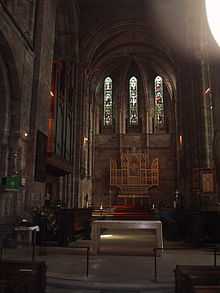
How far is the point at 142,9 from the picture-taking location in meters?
19.1

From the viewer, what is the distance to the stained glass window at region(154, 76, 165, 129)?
25859 mm

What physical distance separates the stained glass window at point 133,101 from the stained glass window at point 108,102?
1830 millimetres

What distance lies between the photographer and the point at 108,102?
87.8 ft

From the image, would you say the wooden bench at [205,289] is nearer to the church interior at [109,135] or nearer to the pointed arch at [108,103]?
the church interior at [109,135]

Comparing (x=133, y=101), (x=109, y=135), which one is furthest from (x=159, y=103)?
(x=109, y=135)

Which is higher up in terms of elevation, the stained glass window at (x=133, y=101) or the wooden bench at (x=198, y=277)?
the stained glass window at (x=133, y=101)

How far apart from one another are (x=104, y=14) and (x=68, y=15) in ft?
9.90

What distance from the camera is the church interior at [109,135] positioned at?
7.62m

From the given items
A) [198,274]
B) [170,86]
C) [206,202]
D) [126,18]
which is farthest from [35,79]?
[170,86]

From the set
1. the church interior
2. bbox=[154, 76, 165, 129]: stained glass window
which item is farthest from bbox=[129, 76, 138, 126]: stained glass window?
bbox=[154, 76, 165, 129]: stained glass window

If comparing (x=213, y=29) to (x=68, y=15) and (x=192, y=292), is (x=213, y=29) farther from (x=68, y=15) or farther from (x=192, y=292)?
(x=68, y=15)

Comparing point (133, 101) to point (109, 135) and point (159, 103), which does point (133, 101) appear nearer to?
point (159, 103)

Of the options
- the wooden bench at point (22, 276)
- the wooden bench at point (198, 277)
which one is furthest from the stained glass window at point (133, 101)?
the wooden bench at point (22, 276)

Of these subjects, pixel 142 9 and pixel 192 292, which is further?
pixel 142 9
